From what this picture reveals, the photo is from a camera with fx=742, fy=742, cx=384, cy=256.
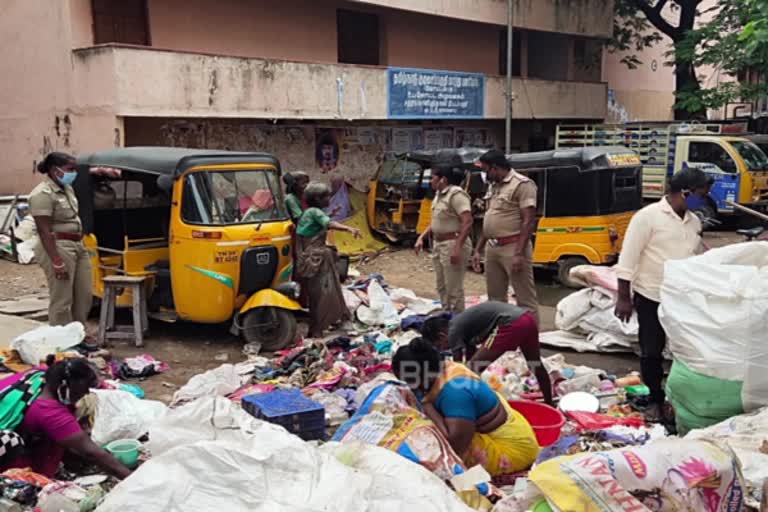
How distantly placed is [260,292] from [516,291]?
8.05 feet

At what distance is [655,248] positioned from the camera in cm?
512

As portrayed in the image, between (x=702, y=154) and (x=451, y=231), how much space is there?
1026 cm

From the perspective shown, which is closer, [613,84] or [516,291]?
[516,291]

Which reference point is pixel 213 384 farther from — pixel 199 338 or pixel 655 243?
pixel 655 243

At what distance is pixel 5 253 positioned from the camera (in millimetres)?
11844

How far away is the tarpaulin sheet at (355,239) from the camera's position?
1330cm

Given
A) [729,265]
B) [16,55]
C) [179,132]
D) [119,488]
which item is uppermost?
[16,55]

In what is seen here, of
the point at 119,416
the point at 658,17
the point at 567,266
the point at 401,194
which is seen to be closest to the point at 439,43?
the point at 401,194

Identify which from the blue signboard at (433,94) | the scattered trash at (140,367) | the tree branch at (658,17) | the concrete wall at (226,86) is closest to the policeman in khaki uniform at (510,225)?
the scattered trash at (140,367)

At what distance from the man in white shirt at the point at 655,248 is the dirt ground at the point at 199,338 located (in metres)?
1.42

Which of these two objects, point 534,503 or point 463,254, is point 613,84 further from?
point 534,503

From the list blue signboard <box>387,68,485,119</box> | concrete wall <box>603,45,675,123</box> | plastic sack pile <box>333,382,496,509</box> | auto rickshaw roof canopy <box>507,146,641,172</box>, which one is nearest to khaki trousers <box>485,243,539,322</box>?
plastic sack pile <box>333,382,496,509</box>

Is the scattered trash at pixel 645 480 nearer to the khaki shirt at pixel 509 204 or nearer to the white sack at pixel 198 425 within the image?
the white sack at pixel 198 425

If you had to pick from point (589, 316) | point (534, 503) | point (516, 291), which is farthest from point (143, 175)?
point (534, 503)
